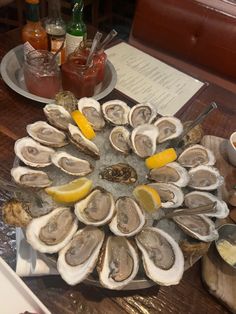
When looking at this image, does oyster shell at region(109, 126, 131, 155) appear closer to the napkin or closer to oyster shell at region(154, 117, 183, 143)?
oyster shell at region(154, 117, 183, 143)

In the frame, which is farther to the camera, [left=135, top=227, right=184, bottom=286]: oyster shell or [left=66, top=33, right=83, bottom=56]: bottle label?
[left=66, top=33, right=83, bottom=56]: bottle label

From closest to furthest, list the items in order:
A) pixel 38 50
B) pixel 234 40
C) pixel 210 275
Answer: pixel 210 275 → pixel 38 50 → pixel 234 40

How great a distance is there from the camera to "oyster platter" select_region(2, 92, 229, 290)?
64 cm

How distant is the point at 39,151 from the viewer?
813 mm

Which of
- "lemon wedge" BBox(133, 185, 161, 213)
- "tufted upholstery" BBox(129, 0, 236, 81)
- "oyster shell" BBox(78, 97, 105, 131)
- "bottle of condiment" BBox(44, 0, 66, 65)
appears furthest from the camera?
"tufted upholstery" BBox(129, 0, 236, 81)

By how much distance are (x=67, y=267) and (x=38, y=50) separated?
0.76 m

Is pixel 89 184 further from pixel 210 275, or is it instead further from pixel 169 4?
pixel 169 4

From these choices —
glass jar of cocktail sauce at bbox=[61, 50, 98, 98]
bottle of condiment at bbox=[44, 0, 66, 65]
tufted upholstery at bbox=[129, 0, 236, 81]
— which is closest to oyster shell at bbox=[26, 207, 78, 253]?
glass jar of cocktail sauce at bbox=[61, 50, 98, 98]

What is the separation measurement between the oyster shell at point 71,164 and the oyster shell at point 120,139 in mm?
101

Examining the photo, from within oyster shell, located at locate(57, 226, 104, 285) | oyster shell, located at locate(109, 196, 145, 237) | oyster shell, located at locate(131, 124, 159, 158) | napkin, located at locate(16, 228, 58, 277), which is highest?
oyster shell, located at locate(131, 124, 159, 158)

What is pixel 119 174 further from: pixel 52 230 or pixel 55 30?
pixel 55 30

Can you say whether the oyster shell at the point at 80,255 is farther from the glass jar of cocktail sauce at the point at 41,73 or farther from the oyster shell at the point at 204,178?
the glass jar of cocktail sauce at the point at 41,73

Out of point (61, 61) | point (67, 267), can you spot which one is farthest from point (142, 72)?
point (67, 267)

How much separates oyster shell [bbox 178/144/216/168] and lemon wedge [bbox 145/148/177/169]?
56 millimetres
